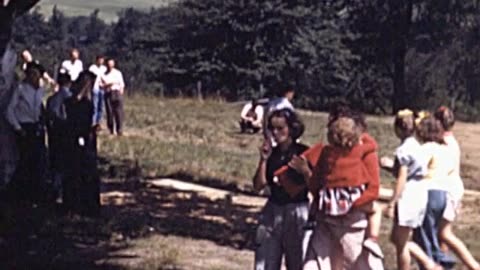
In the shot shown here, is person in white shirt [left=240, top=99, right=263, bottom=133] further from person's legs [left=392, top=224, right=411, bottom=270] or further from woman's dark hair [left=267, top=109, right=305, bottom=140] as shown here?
woman's dark hair [left=267, top=109, right=305, bottom=140]

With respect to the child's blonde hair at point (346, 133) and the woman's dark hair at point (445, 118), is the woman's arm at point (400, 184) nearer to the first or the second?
the woman's dark hair at point (445, 118)

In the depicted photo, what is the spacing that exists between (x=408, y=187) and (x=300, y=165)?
2030 millimetres

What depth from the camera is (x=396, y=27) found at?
182 feet

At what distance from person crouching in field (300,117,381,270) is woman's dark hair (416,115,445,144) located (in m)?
1.95

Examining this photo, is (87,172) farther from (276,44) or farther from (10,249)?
(276,44)

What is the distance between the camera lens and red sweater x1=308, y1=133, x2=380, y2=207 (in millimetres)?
9000

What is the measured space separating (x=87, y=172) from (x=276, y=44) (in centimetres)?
4247

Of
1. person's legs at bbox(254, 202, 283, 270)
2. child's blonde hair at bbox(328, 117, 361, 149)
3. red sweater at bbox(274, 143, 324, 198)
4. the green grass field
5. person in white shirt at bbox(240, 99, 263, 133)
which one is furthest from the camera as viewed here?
person in white shirt at bbox(240, 99, 263, 133)

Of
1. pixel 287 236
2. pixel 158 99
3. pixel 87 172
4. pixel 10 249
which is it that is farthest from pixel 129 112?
pixel 287 236

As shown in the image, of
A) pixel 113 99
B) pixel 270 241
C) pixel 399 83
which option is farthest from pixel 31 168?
pixel 399 83

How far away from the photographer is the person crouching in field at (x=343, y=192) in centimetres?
900

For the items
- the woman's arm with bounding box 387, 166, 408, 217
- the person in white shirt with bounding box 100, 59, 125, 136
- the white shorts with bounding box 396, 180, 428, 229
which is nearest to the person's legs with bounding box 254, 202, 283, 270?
the woman's arm with bounding box 387, 166, 408, 217

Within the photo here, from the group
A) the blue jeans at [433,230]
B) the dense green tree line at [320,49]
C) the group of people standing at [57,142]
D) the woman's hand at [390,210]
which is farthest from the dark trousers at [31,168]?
the dense green tree line at [320,49]

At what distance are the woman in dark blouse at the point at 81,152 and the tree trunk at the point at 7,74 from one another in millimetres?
917
